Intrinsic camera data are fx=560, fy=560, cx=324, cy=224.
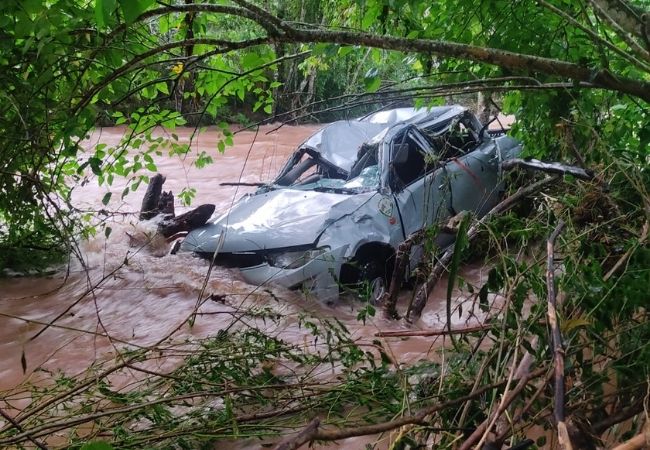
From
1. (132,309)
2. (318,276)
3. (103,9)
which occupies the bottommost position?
(132,309)

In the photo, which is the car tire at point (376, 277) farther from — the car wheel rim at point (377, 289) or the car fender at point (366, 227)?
the car fender at point (366, 227)

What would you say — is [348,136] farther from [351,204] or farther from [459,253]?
[459,253]

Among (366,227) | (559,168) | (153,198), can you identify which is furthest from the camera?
(153,198)

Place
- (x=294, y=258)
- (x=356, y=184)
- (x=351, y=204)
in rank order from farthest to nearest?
1. (x=356, y=184)
2. (x=351, y=204)
3. (x=294, y=258)

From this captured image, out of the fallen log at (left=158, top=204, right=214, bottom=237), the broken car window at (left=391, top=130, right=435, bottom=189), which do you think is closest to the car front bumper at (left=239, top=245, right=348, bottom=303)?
the broken car window at (left=391, top=130, right=435, bottom=189)

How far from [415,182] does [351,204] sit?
82 cm

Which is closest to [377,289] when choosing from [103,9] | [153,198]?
[153,198]

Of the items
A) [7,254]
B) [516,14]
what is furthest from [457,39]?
[7,254]

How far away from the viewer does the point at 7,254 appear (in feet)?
19.6

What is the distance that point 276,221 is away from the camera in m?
5.21

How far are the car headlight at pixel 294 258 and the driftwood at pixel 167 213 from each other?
3.96 ft

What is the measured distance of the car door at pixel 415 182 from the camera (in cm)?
528

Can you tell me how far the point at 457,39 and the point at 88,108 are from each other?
2.31m

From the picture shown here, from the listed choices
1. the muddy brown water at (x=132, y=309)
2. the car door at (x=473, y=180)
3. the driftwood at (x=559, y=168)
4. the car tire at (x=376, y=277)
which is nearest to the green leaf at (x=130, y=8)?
the muddy brown water at (x=132, y=309)
